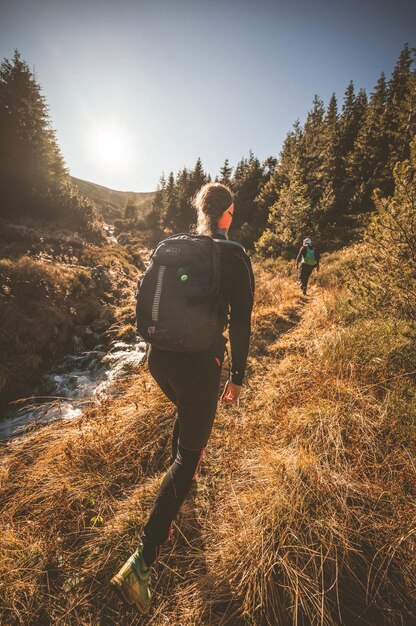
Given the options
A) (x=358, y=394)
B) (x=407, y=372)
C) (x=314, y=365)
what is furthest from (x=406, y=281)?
(x=358, y=394)

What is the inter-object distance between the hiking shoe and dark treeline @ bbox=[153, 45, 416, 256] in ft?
64.1

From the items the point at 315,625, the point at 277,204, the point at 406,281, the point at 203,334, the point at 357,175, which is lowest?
the point at 315,625

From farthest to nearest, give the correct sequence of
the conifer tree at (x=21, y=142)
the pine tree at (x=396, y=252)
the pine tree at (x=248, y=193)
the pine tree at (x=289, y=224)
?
the pine tree at (x=248, y=193), the conifer tree at (x=21, y=142), the pine tree at (x=289, y=224), the pine tree at (x=396, y=252)

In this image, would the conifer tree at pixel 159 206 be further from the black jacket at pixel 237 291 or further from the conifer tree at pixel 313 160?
the black jacket at pixel 237 291

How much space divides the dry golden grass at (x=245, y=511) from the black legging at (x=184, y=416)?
1.73ft

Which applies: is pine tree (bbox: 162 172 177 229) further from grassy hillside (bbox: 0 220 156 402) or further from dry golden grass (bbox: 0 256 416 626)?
dry golden grass (bbox: 0 256 416 626)

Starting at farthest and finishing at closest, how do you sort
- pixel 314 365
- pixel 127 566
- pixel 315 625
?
pixel 314 365 → pixel 127 566 → pixel 315 625

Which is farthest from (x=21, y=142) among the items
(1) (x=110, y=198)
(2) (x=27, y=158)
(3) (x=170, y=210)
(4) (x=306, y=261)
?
(1) (x=110, y=198)

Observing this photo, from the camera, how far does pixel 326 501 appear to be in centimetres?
187

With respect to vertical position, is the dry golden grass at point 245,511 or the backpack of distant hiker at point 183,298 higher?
the backpack of distant hiker at point 183,298

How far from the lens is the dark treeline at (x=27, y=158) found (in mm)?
21833

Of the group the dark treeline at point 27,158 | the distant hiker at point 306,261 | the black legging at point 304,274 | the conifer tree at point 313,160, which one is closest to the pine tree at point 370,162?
the conifer tree at point 313,160

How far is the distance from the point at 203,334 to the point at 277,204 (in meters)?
22.2

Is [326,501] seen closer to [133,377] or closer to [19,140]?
[133,377]
